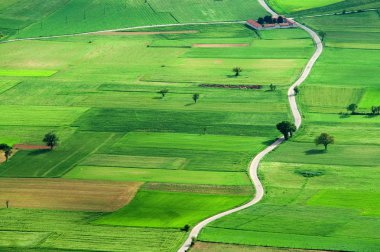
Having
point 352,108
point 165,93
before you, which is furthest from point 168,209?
point 165,93

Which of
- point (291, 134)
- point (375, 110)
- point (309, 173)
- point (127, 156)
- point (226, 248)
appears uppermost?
point (375, 110)

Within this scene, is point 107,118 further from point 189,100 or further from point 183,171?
point 183,171

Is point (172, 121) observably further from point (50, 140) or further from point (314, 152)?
point (314, 152)

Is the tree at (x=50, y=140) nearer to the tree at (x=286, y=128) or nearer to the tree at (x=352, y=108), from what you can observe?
the tree at (x=286, y=128)

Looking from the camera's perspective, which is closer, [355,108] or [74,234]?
[74,234]

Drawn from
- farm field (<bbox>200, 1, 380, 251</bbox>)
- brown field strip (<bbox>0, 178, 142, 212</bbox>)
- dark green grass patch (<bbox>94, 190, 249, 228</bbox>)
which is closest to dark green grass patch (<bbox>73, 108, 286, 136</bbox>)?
farm field (<bbox>200, 1, 380, 251</bbox>)

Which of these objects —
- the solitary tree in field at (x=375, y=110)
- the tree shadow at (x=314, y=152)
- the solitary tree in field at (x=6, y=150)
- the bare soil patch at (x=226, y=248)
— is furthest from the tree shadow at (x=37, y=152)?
the solitary tree in field at (x=375, y=110)

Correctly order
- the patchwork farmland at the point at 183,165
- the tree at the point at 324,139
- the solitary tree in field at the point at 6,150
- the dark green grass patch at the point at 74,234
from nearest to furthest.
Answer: the dark green grass patch at the point at 74,234, the patchwork farmland at the point at 183,165, the solitary tree in field at the point at 6,150, the tree at the point at 324,139
